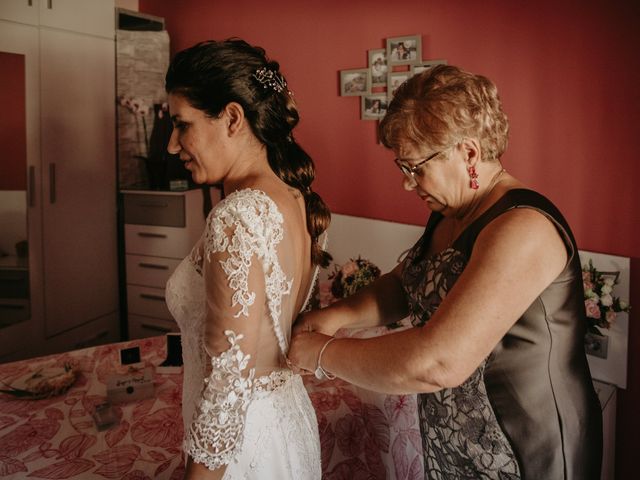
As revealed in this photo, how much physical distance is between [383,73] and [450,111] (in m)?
1.90

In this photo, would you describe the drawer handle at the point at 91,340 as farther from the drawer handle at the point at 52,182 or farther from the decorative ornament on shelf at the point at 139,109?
the decorative ornament on shelf at the point at 139,109

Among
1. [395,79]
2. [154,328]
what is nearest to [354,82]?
[395,79]

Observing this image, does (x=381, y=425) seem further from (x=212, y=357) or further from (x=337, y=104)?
(x=337, y=104)

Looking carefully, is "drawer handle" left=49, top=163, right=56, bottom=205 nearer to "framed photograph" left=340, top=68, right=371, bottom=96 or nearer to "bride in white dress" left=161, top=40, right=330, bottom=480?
"framed photograph" left=340, top=68, right=371, bottom=96

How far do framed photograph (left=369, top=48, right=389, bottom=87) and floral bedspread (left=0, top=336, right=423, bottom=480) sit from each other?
66.9 inches

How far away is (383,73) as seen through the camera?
284cm

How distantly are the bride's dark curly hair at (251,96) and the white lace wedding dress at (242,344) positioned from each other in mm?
184

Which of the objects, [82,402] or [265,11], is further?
[265,11]

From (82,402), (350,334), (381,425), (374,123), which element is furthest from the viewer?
(374,123)

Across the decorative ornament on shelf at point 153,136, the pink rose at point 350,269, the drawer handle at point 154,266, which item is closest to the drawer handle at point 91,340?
the drawer handle at point 154,266

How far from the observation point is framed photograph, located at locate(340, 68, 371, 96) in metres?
2.92

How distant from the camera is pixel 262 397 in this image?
1.16 m

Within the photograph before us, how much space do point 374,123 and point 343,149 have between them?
0.26 metres

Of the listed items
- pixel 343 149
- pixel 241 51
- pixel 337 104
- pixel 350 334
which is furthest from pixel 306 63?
pixel 241 51
